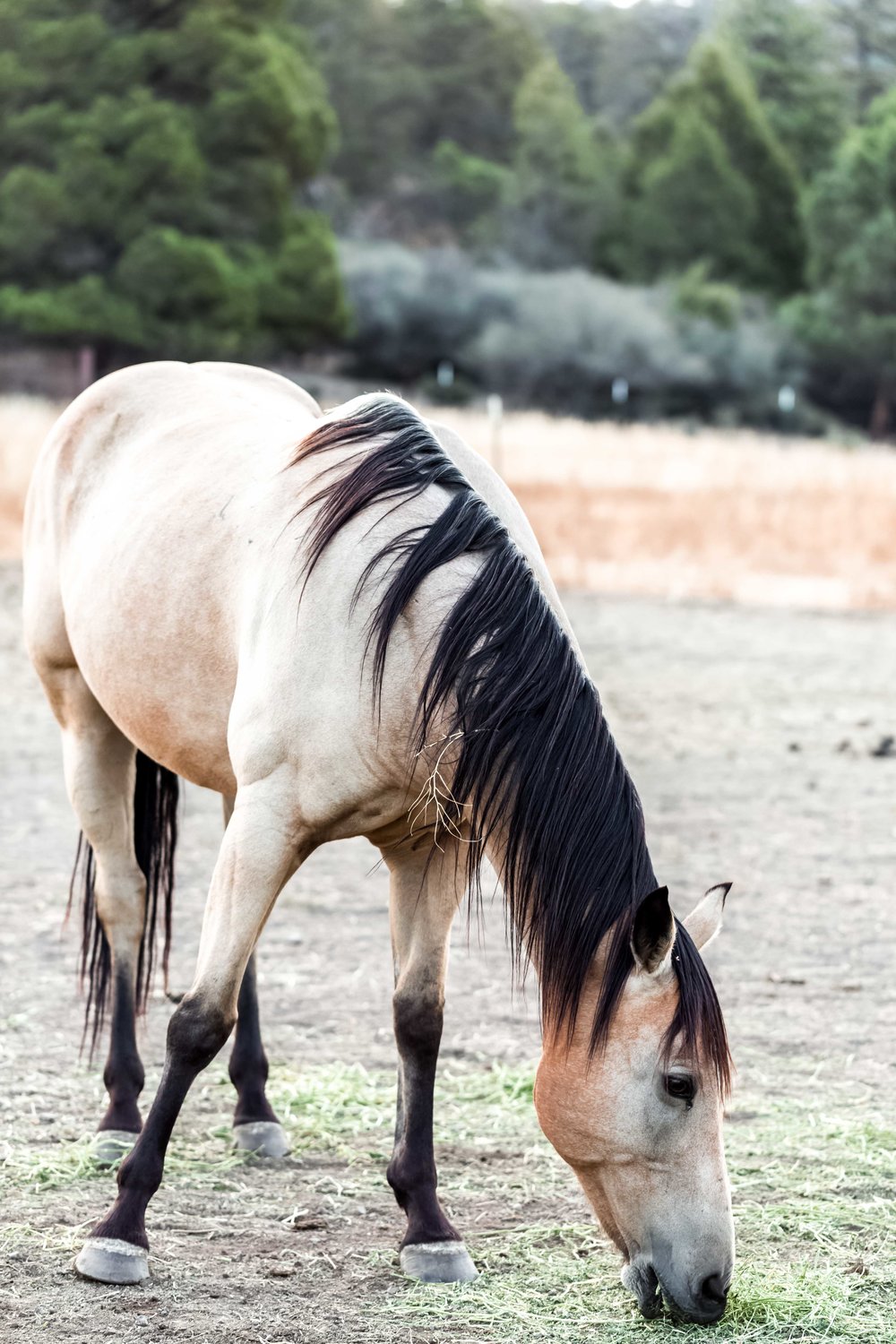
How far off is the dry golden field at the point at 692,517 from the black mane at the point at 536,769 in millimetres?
10273

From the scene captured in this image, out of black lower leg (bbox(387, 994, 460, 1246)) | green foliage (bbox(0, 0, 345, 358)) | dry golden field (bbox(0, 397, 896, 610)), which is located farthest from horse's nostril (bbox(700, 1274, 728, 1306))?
green foliage (bbox(0, 0, 345, 358))

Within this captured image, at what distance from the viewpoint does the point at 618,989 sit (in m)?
2.45

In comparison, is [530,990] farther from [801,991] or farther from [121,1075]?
[121,1075]

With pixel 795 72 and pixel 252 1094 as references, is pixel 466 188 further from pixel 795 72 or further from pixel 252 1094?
pixel 252 1094

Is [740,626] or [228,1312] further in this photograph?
[740,626]

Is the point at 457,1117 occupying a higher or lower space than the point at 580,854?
lower

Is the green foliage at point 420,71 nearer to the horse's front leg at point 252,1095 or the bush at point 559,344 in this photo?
the bush at point 559,344

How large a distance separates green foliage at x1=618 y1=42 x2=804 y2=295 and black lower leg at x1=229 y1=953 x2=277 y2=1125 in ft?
117

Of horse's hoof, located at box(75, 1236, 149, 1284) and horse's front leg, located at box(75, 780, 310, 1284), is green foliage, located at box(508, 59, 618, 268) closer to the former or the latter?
horse's front leg, located at box(75, 780, 310, 1284)

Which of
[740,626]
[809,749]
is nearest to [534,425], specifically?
[740,626]

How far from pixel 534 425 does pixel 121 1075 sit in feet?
58.8

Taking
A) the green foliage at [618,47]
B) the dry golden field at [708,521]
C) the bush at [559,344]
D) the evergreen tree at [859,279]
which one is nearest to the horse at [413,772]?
the dry golden field at [708,521]

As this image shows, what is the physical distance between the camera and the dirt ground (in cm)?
A: 277

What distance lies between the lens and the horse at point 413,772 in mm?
2449
